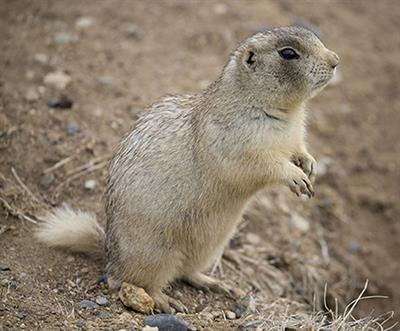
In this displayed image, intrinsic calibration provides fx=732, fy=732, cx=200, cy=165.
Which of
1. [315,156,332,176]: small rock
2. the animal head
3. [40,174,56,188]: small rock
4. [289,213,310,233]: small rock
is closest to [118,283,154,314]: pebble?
[40,174,56,188]: small rock

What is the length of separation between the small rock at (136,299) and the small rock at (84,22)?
12.4 feet

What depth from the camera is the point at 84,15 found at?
8172 millimetres

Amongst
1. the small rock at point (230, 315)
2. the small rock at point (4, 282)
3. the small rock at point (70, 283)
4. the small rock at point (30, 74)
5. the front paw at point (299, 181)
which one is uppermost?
the front paw at point (299, 181)

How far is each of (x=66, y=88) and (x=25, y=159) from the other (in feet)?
3.66

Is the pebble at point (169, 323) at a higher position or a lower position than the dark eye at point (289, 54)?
lower

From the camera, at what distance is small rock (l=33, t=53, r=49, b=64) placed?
24.3ft

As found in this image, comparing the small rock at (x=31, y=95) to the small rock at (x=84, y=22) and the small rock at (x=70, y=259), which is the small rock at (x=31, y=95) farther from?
the small rock at (x=70, y=259)

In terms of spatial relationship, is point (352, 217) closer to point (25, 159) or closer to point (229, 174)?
point (229, 174)

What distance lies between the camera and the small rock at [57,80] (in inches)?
278

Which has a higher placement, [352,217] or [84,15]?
[84,15]

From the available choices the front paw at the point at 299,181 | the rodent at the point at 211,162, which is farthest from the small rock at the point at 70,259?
the front paw at the point at 299,181

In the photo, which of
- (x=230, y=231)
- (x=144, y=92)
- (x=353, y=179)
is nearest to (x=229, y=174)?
(x=230, y=231)

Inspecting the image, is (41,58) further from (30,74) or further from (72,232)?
(72,232)

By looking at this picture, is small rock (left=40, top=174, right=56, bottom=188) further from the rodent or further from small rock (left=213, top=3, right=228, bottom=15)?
small rock (left=213, top=3, right=228, bottom=15)
